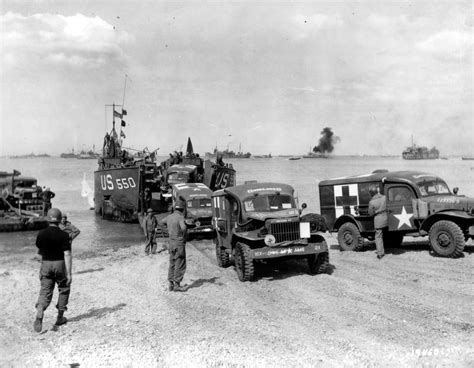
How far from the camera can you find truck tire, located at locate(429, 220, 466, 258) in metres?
10.8

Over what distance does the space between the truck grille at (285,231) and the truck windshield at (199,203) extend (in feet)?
28.1

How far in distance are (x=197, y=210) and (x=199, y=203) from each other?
0.37 meters

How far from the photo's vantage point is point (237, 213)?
34.4 feet

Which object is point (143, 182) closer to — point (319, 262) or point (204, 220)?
point (204, 220)

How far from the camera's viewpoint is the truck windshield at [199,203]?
1805 centimetres

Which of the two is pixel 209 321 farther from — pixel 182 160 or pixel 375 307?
pixel 182 160

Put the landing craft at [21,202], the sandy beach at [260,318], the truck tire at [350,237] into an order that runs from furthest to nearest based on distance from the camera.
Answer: the landing craft at [21,202] → the truck tire at [350,237] → the sandy beach at [260,318]

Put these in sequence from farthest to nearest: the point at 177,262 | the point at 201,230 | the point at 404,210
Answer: the point at 201,230 → the point at 404,210 → the point at 177,262

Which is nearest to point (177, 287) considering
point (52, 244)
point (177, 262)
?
point (177, 262)

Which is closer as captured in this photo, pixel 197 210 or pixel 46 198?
pixel 197 210

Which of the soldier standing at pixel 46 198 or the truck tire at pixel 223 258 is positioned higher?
the soldier standing at pixel 46 198

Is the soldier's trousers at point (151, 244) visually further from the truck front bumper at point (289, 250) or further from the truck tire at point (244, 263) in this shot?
the truck front bumper at point (289, 250)

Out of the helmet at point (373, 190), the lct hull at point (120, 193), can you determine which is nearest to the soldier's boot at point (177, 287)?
the helmet at point (373, 190)

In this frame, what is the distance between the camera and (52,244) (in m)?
6.70
